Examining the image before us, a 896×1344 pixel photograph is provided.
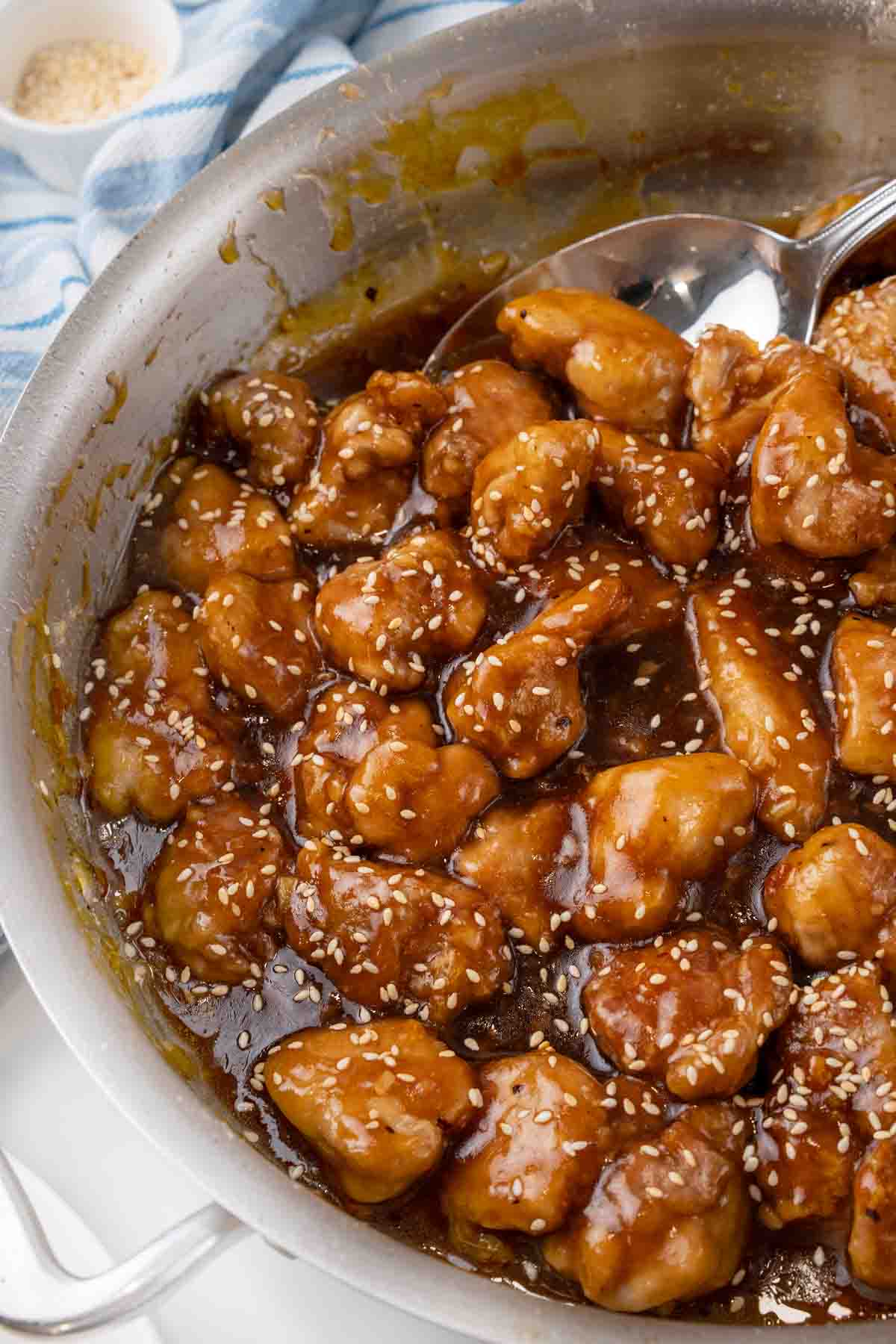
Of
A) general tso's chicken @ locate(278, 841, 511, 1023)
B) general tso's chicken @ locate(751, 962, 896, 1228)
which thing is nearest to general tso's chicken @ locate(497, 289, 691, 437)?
general tso's chicken @ locate(278, 841, 511, 1023)

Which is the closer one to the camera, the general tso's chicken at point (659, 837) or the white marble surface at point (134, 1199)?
the general tso's chicken at point (659, 837)

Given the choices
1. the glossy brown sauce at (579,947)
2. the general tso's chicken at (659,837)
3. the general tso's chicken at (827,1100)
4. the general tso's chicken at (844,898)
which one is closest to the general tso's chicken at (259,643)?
the glossy brown sauce at (579,947)

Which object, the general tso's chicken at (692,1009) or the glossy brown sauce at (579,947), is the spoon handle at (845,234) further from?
the general tso's chicken at (692,1009)

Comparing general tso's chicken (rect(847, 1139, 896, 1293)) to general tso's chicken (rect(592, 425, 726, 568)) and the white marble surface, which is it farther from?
general tso's chicken (rect(592, 425, 726, 568))

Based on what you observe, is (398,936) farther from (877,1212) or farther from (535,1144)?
(877,1212)

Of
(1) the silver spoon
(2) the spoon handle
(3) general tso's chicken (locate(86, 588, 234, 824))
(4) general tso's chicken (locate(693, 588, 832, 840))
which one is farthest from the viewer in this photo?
(1) the silver spoon

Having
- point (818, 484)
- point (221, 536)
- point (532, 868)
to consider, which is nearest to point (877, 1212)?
point (532, 868)
